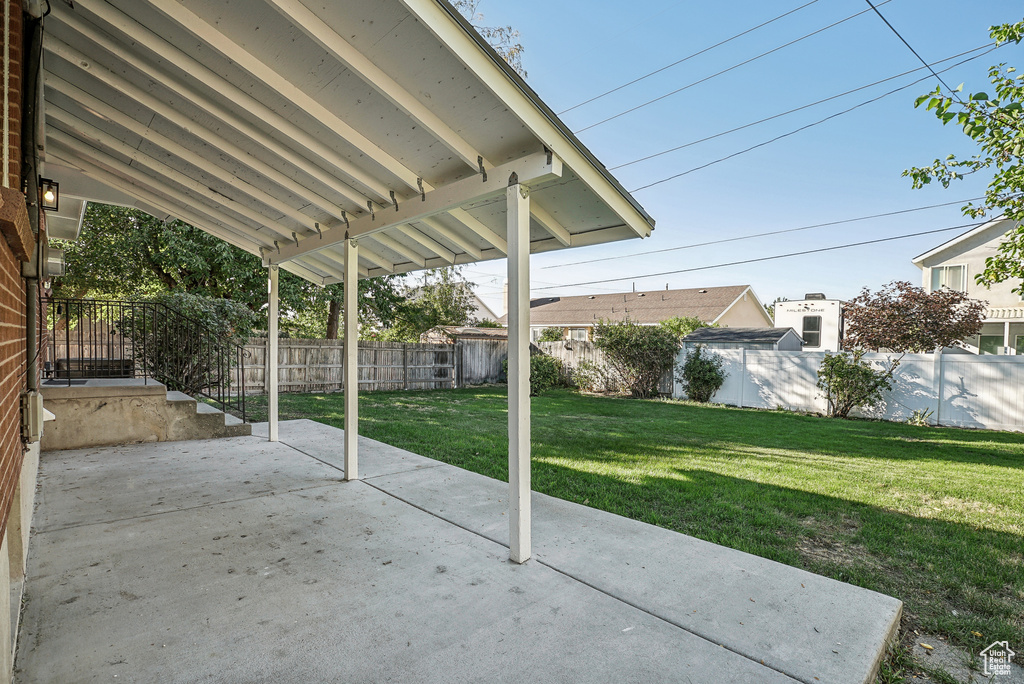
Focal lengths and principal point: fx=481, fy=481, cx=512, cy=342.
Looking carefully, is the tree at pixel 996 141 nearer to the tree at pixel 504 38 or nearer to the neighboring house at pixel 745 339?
the neighboring house at pixel 745 339

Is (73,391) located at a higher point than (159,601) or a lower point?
higher

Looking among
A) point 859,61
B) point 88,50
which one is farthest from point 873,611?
point 859,61

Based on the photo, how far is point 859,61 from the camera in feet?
37.0

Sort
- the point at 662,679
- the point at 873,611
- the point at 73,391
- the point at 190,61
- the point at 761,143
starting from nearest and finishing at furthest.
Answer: the point at 662,679 → the point at 873,611 → the point at 190,61 → the point at 73,391 → the point at 761,143

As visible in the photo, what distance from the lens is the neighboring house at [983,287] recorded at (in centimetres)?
1355

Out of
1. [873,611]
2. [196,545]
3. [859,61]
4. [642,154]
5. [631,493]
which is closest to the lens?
[873,611]

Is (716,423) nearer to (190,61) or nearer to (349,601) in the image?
(349,601)

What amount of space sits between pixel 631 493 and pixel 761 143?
43.2 ft

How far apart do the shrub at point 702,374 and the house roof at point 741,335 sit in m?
0.67

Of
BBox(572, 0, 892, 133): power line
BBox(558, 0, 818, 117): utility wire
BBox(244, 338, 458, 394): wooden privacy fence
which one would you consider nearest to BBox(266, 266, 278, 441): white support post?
BBox(244, 338, 458, 394): wooden privacy fence

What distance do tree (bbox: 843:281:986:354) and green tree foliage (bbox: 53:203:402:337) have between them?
13.6m

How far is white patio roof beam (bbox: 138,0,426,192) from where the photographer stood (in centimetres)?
246

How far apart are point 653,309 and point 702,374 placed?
36.1ft

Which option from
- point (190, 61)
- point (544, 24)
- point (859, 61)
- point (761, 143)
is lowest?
point (190, 61)
